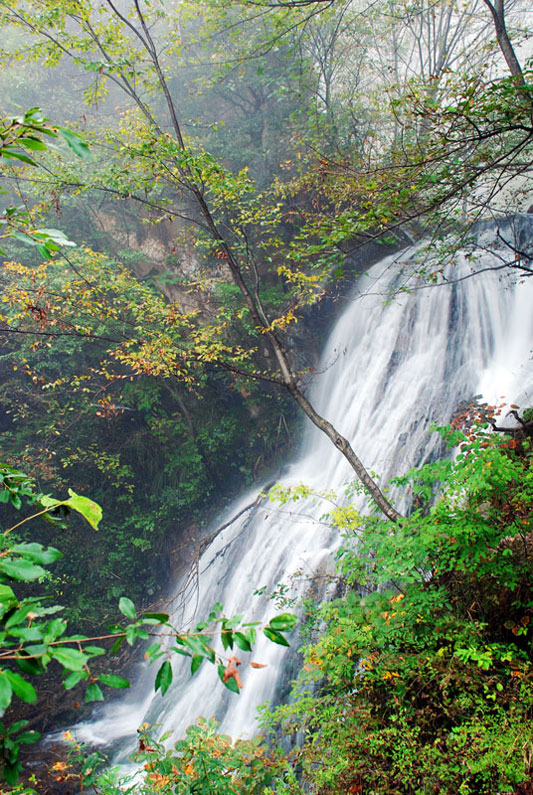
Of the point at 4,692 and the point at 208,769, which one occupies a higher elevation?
the point at 4,692

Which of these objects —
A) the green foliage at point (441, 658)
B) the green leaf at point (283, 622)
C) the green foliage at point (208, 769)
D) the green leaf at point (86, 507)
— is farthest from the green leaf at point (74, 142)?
the green foliage at point (208, 769)

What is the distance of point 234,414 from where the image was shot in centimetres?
1080

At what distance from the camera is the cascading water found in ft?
19.0

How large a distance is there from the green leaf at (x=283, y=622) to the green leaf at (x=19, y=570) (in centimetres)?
55

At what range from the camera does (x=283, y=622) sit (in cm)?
108

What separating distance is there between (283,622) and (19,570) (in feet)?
2.04

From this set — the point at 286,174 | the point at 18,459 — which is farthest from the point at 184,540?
the point at 286,174

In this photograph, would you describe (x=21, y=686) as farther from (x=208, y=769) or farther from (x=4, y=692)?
(x=208, y=769)

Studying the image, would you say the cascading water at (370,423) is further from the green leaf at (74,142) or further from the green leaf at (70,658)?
the green leaf at (74,142)

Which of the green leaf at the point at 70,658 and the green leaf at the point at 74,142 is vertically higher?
the green leaf at the point at 74,142

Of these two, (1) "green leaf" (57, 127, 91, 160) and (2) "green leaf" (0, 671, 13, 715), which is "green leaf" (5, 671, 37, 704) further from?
(1) "green leaf" (57, 127, 91, 160)

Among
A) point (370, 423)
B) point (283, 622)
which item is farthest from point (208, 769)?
point (370, 423)

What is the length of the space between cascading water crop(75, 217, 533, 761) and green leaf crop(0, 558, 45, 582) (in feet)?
15.4

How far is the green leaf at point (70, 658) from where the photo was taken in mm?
835
